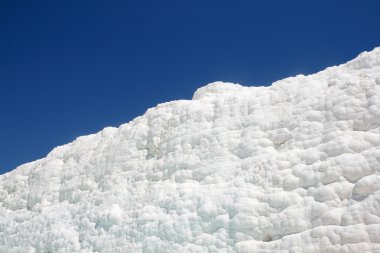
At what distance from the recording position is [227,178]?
10008 mm

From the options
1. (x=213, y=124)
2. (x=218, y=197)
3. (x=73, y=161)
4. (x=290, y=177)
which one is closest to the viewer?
(x=290, y=177)

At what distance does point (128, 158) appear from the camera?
12109mm

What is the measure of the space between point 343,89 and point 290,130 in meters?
1.35

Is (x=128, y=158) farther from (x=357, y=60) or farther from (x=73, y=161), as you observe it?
(x=357, y=60)

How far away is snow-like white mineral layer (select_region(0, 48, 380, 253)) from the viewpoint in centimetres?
826

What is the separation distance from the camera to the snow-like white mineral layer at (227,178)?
8258 millimetres

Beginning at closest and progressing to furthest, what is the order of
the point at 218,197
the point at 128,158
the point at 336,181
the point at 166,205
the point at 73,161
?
the point at 336,181 < the point at 218,197 < the point at 166,205 < the point at 128,158 < the point at 73,161

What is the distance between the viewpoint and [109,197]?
1159 cm

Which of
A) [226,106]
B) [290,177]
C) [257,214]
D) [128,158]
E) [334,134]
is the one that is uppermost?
[226,106]

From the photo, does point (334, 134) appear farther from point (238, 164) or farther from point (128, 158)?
point (128, 158)

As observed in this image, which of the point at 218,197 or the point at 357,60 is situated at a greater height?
the point at 357,60

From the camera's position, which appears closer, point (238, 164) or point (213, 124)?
point (238, 164)

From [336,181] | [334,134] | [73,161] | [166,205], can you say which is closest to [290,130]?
[334,134]

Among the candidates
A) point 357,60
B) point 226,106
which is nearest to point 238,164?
point 226,106
